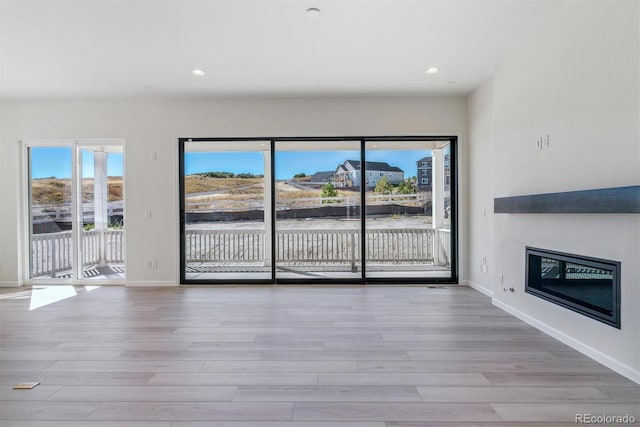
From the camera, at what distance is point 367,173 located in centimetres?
532

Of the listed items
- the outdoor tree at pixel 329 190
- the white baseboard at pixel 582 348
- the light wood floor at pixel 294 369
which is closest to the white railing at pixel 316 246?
the outdoor tree at pixel 329 190

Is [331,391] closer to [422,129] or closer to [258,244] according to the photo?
[258,244]

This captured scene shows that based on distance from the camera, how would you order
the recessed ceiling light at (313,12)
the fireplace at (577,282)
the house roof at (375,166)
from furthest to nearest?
the house roof at (375,166), the recessed ceiling light at (313,12), the fireplace at (577,282)

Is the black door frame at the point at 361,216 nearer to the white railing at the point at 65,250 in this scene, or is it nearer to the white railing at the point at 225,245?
the white railing at the point at 225,245

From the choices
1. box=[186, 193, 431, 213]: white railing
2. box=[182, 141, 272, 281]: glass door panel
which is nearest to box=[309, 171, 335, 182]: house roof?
box=[186, 193, 431, 213]: white railing

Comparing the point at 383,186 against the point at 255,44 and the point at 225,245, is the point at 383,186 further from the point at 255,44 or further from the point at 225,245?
the point at 255,44

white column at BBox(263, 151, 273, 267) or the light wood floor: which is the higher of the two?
white column at BBox(263, 151, 273, 267)

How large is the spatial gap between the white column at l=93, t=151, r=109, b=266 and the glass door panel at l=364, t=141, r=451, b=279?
13.7ft

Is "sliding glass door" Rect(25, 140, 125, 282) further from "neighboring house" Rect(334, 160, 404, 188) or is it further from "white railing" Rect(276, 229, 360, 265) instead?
"neighboring house" Rect(334, 160, 404, 188)

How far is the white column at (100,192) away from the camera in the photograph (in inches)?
212

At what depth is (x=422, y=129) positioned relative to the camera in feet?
16.9

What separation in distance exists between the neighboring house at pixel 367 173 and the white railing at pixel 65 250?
11.9 feet

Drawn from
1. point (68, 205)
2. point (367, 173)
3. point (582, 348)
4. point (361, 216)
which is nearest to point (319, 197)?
point (361, 216)

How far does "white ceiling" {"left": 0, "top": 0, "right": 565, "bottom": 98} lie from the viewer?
9.48ft
